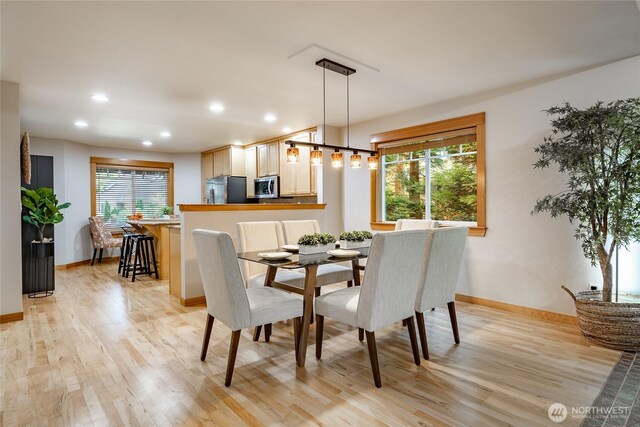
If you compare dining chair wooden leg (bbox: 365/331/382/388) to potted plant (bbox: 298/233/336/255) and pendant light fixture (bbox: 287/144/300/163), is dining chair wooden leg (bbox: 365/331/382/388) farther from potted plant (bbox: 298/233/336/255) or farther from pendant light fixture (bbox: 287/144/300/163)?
pendant light fixture (bbox: 287/144/300/163)

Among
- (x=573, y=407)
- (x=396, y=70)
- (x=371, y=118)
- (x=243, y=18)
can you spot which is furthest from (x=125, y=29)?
(x=573, y=407)

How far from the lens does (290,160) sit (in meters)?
3.10

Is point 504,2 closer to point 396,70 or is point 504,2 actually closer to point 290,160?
point 396,70

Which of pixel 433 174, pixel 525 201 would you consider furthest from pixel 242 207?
pixel 525 201

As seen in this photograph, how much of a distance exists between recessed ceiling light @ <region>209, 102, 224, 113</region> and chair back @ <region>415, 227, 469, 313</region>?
302 centimetres

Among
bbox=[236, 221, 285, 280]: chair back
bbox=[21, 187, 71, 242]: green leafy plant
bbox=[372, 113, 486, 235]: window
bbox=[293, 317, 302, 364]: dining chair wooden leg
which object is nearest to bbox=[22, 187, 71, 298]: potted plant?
bbox=[21, 187, 71, 242]: green leafy plant

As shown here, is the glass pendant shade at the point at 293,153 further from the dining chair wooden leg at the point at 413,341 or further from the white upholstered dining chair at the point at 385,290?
the dining chair wooden leg at the point at 413,341

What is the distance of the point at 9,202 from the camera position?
334cm

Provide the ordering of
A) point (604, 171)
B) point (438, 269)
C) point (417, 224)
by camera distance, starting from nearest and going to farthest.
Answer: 1. point (438, 269)
2. point (604, 171)
3. point (417, 224)

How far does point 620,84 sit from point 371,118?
8.90ft

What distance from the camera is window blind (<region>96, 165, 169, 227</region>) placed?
703 centimetres

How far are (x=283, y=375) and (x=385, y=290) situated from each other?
89cm

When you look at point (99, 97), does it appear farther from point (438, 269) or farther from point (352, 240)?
point (438, 269)

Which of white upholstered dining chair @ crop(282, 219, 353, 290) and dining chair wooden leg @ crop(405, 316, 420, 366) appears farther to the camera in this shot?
white upholstered dining chair @ crop(282, 219, 353, 290)
